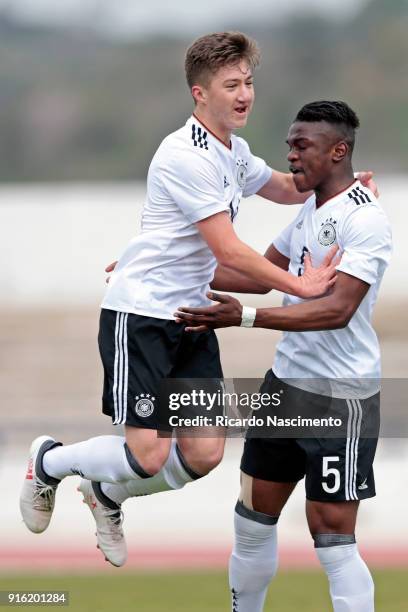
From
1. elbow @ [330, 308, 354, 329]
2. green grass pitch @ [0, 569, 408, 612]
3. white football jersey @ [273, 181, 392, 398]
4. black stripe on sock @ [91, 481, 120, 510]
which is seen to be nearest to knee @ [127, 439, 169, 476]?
black stripe on sock @ [91, 481, 120, 510]

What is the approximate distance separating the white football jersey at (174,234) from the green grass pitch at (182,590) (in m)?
2.24

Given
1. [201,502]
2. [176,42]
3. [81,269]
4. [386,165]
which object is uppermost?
[176,42]

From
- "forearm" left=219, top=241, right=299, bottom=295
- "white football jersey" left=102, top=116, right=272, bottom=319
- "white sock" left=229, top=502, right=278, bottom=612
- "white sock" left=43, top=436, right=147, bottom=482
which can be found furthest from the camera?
"white sock" left=229, top=502, right=278, bottom=612

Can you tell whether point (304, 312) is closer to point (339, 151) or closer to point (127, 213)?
point (339, 151)

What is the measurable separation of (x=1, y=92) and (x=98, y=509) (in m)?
12.6

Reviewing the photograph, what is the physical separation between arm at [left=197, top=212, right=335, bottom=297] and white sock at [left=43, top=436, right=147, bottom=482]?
32.2 inches

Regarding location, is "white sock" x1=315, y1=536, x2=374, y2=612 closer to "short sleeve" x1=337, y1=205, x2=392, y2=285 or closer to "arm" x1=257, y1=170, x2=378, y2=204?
"short sleeve" x1=337, y1=205, x2=392, y2=285

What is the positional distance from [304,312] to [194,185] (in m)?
0.60

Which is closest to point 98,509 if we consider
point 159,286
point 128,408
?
point 128,408

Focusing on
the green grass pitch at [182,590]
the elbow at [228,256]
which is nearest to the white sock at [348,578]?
the elbow at [228,256]

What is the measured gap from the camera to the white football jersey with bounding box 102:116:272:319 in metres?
4.98

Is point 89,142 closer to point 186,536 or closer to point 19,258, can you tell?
point 19,258

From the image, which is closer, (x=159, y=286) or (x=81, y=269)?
(x=159, y=286)

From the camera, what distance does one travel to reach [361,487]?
5.07 m
